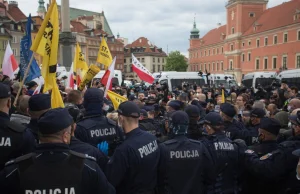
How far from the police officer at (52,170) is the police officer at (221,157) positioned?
1.97m

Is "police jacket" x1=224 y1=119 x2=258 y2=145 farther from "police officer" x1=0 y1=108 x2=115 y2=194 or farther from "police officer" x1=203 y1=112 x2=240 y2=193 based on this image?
"police officer" x1=0 y1=108 x2=115 y2=194

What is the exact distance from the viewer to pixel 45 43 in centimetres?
546

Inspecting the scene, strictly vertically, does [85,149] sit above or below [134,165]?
above

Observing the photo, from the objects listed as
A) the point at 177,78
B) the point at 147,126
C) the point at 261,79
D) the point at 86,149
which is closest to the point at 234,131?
the point at 147,126

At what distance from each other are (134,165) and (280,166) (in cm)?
179

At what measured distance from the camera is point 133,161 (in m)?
3.30

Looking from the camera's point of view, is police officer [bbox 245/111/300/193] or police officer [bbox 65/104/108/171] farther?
police officer [bbox 245/111/300/193]

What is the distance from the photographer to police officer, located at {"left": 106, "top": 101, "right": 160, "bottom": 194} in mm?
3285

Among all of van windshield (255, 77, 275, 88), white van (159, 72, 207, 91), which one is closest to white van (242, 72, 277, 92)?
van windshield (255, 77, 275, 88)

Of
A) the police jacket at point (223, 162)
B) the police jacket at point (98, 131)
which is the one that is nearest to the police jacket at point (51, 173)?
the police jacket at point (98, 131)

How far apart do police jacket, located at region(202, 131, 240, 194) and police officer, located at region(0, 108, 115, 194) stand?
6.42 feet

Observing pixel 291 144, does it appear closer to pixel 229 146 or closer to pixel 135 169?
pixel 229 146

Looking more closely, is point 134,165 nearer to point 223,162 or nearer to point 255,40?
point 223,162

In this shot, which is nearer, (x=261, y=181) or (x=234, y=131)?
(x=261, y=181)
